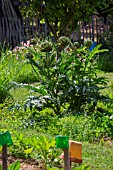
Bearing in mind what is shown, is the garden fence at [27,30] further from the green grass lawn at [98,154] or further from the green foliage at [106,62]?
the green grass lawn at [98,154]

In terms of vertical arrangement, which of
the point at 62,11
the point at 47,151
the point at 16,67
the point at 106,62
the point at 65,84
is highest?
the point at 62,11

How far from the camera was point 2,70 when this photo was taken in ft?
27.2

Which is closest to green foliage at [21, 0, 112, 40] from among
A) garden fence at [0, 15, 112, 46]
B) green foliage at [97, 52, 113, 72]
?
garden fence at [0, 15, 112, 46]

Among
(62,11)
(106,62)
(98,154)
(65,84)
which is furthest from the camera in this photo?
(62,11)

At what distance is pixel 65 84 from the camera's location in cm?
638

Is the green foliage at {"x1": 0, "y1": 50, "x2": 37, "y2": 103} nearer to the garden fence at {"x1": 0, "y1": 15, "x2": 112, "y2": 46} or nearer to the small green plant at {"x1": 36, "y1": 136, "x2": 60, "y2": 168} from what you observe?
the small green plant at {"x1": 36, "y1": 136, "x2": 60, "y2": 168}

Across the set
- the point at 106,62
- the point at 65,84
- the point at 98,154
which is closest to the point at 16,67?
the point at 65,84

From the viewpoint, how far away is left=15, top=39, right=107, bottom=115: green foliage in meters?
6.32

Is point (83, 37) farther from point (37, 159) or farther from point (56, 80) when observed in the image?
point (37, 159)

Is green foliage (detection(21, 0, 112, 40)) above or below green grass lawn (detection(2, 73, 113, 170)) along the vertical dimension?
above

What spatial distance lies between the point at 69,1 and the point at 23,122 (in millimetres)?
9307

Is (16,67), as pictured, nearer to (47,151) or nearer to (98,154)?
(98,154)

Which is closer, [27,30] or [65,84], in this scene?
[65,84]

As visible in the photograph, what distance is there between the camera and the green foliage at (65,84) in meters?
6.32
